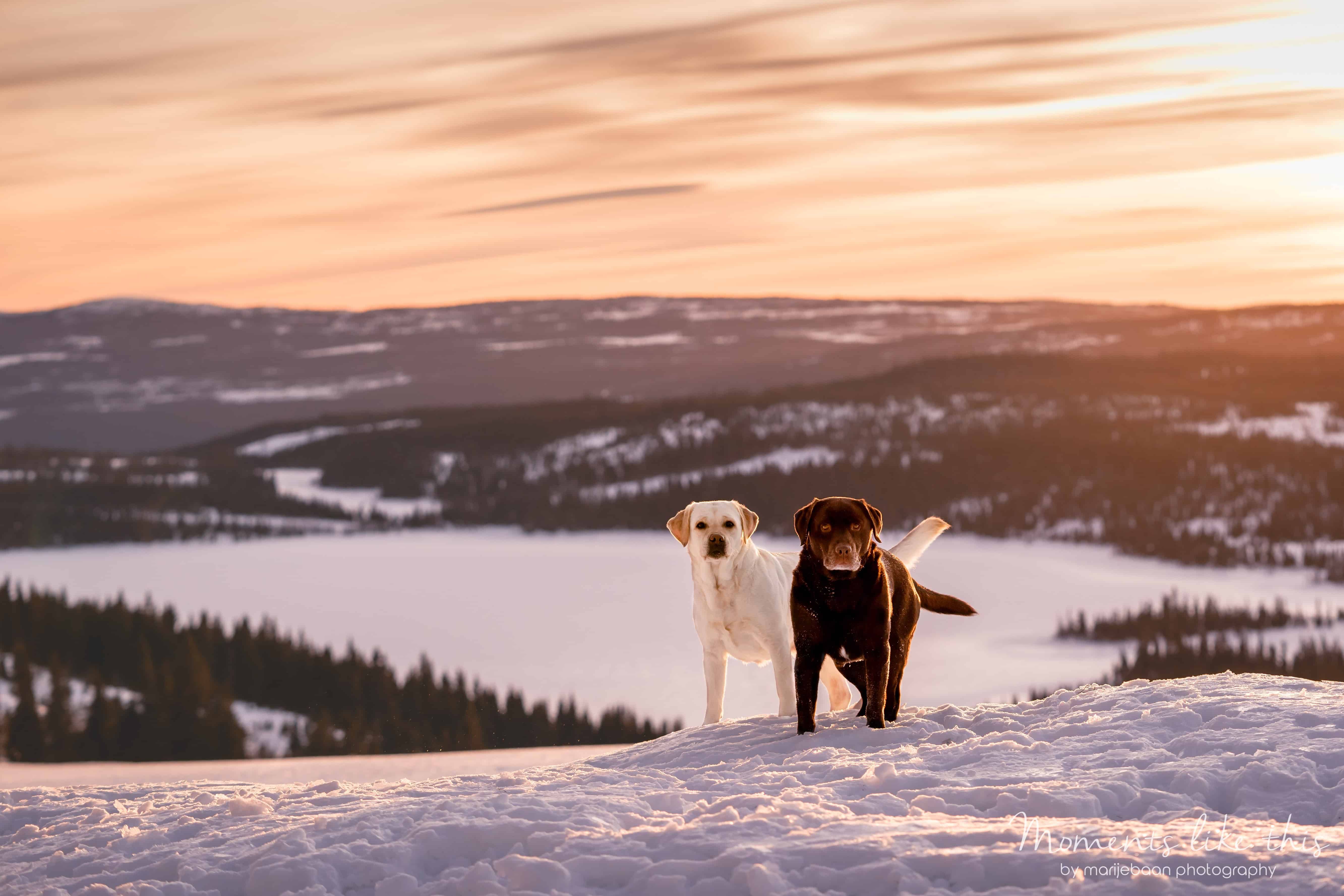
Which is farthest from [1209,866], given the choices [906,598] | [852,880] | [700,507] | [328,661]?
[328,661]

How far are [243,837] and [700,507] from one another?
13.1 ft

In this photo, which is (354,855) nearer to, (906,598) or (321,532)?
(906,598)

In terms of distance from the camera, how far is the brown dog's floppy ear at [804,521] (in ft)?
28.9

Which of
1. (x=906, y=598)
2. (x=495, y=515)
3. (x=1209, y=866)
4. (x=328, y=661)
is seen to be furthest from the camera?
(x=495, y=515)

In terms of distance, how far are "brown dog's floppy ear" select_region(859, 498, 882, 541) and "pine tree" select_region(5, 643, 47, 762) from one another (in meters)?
62.1

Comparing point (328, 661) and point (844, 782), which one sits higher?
point (844, 782)

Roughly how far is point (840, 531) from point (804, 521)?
1.24 feet

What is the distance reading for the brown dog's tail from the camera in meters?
10.6

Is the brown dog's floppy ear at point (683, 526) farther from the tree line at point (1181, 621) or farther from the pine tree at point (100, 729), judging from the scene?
the tree line at point (1181, 621)

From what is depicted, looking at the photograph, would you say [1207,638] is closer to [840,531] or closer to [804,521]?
[804,521]

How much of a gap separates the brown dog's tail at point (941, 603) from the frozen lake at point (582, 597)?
5495 cm

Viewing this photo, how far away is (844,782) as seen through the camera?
7699mm

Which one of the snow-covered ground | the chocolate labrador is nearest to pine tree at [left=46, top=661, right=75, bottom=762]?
the snow-covered ground

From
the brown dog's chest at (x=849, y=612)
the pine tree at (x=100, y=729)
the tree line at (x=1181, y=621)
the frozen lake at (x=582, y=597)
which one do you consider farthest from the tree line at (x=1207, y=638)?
the brown dog's chest at (x=849, y=612)
